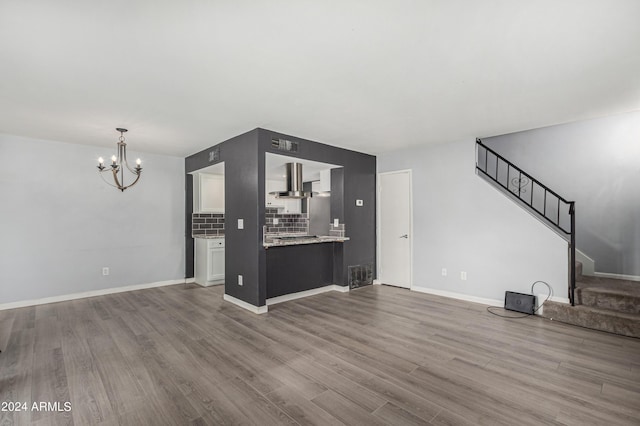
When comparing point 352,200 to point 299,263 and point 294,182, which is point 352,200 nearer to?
point 294,182

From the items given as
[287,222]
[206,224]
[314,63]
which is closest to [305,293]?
[287,222]

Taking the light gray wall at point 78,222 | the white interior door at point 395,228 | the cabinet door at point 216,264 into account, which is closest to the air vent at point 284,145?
the white interior door at point 395,228

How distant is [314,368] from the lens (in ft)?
8.50

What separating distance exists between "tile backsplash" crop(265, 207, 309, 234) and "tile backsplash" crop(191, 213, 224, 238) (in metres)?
1.08

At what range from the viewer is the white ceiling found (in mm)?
1828

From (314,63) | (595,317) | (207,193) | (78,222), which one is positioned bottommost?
(595,317)

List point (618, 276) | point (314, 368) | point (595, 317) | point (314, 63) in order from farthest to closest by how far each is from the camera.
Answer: point (618, 276) → point (595, 317) → point (314, 368) → point (314, 63)

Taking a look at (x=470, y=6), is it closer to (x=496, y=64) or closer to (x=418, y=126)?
(x=496, y=64)

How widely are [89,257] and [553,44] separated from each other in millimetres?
6540

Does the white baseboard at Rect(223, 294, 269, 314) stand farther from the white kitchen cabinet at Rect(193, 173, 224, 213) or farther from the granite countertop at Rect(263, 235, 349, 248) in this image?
the white kitchen cabinet at Rect(193, 173, 224, 213)

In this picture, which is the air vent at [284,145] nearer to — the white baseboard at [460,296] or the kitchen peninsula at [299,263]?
the kitchen peninsula at [299,263]

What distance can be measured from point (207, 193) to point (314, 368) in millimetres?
4502

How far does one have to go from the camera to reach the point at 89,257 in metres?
5.02

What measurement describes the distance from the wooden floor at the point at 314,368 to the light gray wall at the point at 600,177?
86.2 inches
